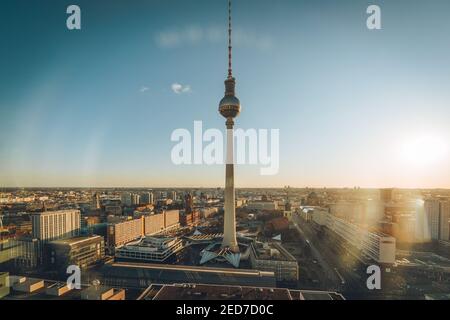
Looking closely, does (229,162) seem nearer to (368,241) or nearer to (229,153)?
(229,153)

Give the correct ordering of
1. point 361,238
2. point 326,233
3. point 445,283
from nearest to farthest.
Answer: point 445,283 → point 361,238 → point 326,233

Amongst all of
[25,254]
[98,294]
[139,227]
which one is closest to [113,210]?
[139,227]

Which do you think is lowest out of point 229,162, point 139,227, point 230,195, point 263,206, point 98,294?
point 263,206

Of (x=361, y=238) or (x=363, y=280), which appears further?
(x=361, y=238)

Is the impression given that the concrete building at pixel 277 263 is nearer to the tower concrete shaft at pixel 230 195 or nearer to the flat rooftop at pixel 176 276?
the flat rooftop at pixel 176 276

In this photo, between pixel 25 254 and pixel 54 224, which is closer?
pixel 25 254

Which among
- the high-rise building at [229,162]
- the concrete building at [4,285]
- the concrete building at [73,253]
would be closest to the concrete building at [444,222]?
the high-rise building at [229,162]
